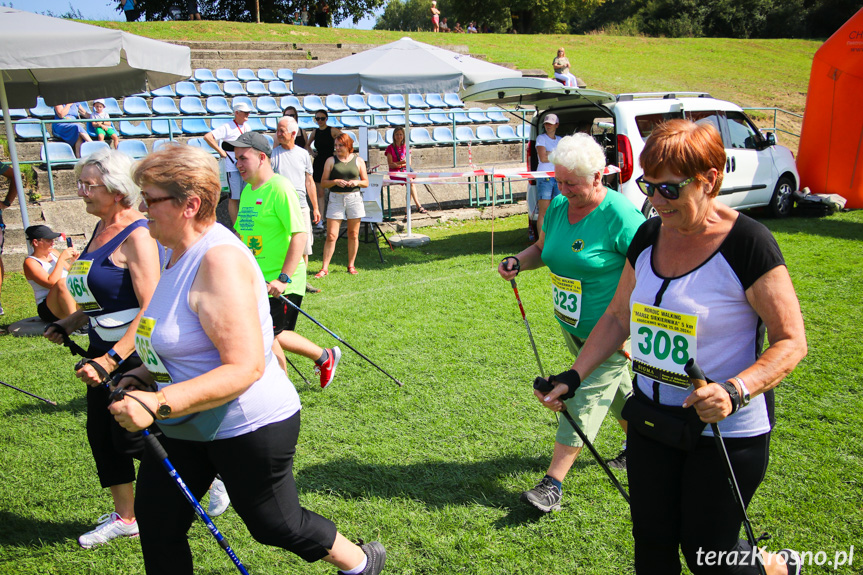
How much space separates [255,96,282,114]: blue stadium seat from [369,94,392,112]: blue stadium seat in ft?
9.42

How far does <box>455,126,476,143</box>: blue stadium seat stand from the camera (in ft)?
Result: 49.8

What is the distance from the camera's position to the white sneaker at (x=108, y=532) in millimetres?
3191

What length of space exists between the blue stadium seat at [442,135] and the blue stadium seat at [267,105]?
12.7 feet

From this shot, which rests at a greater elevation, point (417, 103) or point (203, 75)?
point (203, 75)

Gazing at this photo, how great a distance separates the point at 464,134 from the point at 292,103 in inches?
178

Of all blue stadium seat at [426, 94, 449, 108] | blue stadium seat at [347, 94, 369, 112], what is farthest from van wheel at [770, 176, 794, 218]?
blue stadium seat at [347, 94, 369, 112]

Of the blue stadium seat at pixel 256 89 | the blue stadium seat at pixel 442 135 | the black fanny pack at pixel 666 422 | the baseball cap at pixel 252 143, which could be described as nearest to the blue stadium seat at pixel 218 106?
the blue stadium seat at pixel 256 89

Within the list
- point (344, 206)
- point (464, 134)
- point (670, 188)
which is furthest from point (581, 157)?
point (464, 134)

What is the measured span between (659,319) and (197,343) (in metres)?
1.60

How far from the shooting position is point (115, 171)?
295 centimetres

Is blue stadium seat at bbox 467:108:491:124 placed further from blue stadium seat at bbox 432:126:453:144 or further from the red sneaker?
the red sneaker

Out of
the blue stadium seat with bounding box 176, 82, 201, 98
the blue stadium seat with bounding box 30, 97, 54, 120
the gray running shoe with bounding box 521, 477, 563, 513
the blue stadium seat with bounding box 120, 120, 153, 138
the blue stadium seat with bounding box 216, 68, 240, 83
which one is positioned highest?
the blue stadium seat with bounding box 216, 68, 240, 83

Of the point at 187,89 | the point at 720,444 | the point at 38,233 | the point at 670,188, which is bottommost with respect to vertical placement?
the point at 38,233

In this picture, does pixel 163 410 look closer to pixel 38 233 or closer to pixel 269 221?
pixel 269 221
